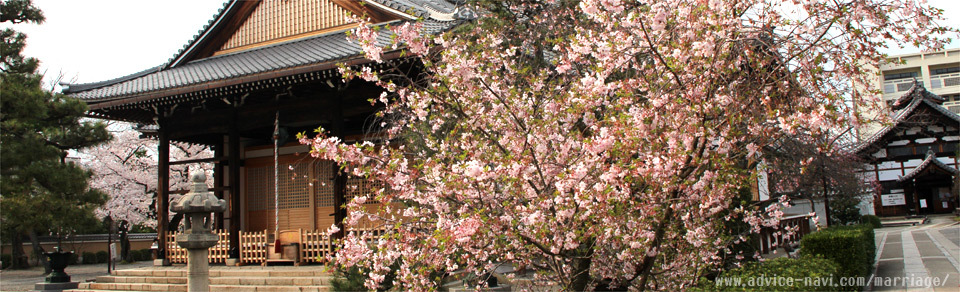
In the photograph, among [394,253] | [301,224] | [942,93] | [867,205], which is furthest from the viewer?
[942,93]

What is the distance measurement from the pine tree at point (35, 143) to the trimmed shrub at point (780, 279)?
15.0 metres

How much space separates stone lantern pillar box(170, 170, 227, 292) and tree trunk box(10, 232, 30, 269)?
19.4 meters

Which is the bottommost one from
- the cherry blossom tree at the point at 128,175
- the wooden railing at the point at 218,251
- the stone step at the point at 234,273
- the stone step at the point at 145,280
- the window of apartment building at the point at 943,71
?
the stone step at the point at 145,280

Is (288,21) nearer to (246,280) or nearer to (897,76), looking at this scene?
(246,280)

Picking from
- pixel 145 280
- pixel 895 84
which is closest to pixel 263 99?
pixel 145 280

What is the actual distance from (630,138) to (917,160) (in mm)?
39709

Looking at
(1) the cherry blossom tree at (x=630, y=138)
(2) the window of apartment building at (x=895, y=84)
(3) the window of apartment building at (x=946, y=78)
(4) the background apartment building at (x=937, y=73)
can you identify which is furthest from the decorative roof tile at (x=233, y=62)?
(3) the window of apartment building at (x=946, y=78)

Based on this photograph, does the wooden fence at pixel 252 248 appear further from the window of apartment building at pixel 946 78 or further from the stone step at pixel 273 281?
the window of apartment building at pixel 946 78

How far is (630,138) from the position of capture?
167 inches

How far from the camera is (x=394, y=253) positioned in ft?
17.0

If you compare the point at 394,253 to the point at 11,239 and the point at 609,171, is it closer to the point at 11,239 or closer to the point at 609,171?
the point at 609,171

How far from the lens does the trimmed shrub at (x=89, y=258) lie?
26962mm

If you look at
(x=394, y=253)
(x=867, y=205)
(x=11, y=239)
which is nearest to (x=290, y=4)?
(x=394, y=253)

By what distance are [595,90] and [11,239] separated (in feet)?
89.1
